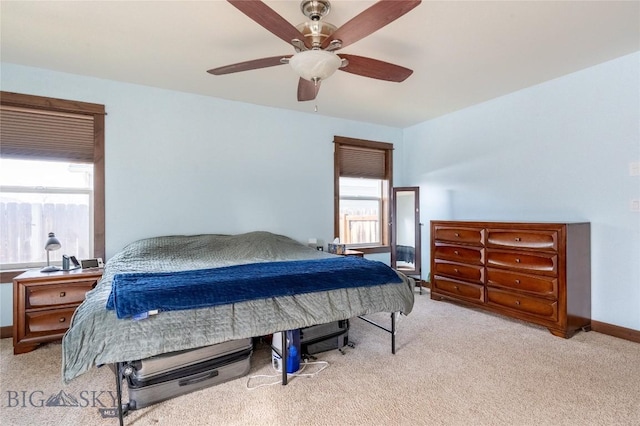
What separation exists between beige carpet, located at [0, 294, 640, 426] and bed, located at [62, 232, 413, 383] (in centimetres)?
40

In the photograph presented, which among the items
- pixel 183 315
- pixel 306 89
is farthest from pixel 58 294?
pixel 306 89

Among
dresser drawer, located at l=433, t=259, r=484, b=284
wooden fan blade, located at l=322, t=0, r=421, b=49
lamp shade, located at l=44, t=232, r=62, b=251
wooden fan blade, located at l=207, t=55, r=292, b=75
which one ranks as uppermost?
wooden fan blade, located at l=322, t=0, r=421, b=49

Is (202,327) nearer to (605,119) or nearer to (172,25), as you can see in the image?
(172,25)

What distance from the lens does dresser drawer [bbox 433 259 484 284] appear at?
349cm

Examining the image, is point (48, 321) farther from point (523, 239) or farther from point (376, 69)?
point (523, 239)

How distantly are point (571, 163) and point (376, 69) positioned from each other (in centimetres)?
240

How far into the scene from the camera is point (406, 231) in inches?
181

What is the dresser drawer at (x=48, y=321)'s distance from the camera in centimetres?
259

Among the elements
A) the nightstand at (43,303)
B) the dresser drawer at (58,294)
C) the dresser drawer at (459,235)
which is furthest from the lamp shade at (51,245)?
the dresser drawer at (459,235)

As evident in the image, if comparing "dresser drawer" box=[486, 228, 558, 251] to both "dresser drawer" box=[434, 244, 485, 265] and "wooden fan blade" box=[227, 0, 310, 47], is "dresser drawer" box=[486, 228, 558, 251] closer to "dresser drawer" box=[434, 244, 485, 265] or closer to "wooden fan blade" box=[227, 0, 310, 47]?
"dresser drawer" box=[434, 244, 485, 265]

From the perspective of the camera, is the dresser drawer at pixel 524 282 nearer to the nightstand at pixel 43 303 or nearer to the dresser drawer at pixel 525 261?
the dresser drawer at pixel 525 261

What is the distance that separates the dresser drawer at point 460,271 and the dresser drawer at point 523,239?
0.34 meters

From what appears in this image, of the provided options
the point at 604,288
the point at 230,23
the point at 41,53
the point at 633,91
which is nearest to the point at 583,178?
the point at 633,91

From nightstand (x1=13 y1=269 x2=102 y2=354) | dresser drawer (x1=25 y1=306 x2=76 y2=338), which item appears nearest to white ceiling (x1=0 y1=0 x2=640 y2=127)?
nightstand (x1=13 y1=269 x2=102 y2=354)
